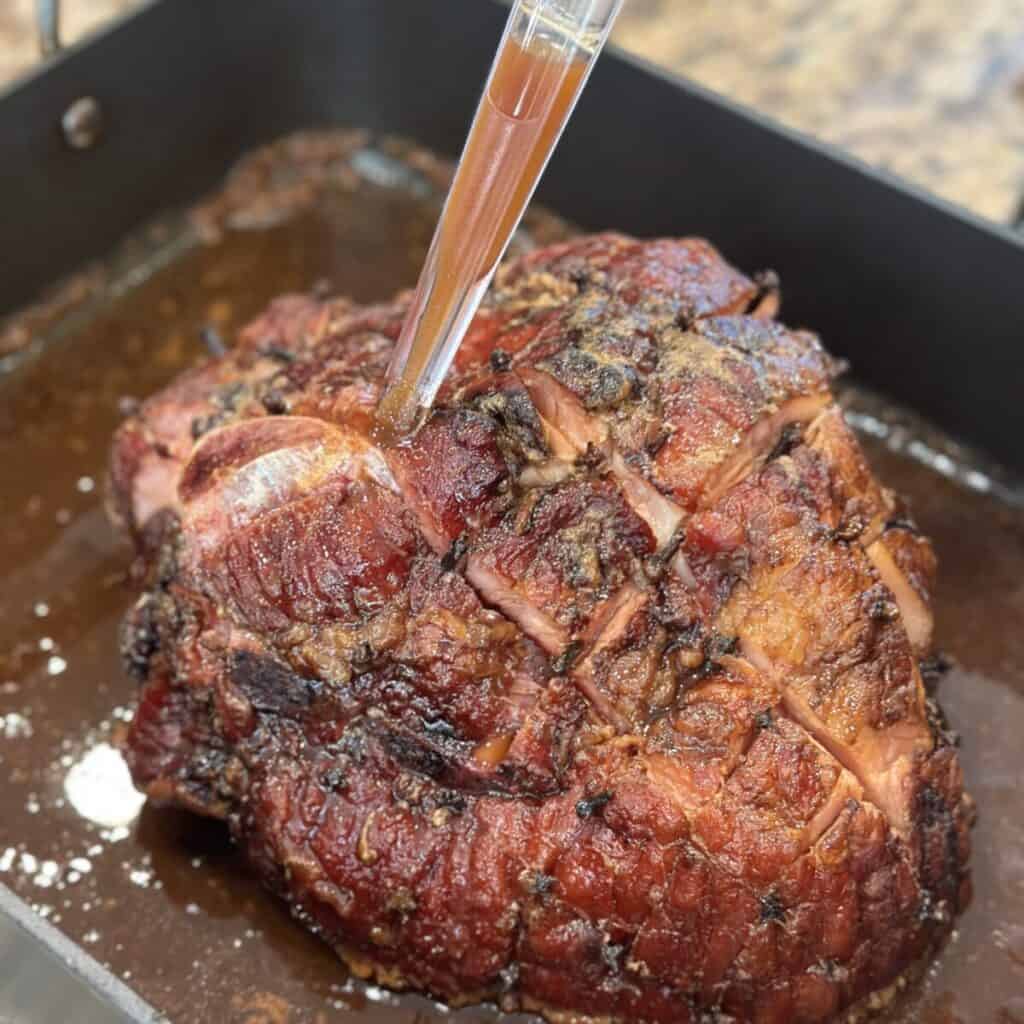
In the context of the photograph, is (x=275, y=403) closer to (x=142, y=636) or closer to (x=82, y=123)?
(x=142, y=636)

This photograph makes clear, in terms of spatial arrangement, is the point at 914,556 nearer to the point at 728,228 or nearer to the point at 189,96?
the point at 728,228

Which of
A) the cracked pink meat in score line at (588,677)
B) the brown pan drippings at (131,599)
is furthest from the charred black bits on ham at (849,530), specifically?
the brown pan drippings at (131,599)

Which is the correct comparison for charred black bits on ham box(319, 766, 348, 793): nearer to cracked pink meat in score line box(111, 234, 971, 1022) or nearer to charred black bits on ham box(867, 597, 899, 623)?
cracked pink meat in score line box(111, 234, 971, 1022)

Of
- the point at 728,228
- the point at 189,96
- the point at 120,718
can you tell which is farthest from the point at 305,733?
the point at 189,96

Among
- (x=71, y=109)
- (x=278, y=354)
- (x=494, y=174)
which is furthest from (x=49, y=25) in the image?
(x=494, y=174)

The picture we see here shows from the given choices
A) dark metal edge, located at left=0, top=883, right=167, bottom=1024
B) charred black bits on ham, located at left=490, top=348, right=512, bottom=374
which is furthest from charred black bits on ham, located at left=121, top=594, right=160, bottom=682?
charred black bits on ham, located at left=490, top=348, right=512, bottom=374

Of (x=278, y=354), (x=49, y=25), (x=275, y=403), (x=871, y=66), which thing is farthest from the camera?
(x=871, y=66)
